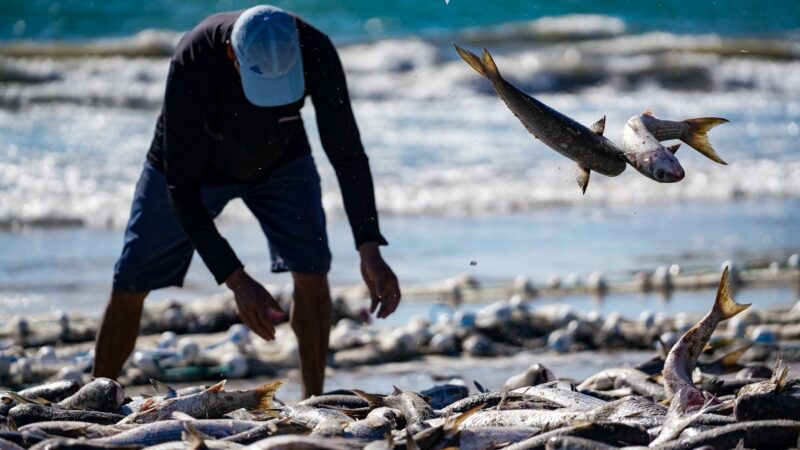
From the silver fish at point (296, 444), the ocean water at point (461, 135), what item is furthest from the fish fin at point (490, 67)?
the ocean water at point (461, 135)

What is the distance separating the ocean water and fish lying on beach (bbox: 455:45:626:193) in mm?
2660

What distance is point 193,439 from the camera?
3619mm

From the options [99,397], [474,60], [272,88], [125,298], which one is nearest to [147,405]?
[99,397]

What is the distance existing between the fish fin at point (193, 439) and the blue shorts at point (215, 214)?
6.16ft

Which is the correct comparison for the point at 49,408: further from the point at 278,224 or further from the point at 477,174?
the point at 477,174

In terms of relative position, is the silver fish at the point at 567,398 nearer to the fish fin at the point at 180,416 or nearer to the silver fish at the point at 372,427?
the silver fish at the point at 372,427

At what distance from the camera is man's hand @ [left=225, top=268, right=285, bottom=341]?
4.86m

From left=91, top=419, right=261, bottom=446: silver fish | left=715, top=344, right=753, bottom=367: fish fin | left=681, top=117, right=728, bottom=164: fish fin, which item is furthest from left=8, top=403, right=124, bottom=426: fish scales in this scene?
left=715, top=344, right=753, bottom=367: fish fin

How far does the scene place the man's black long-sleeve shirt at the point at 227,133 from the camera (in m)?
5.07

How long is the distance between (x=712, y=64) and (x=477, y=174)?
1489 cm

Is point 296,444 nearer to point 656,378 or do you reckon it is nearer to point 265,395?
point 265,395

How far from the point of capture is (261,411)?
4582mm

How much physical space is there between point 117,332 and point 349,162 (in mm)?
1369

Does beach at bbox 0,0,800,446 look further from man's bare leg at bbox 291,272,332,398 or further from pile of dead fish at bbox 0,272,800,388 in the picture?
man's bare leg at bbox 291,272,332,398
